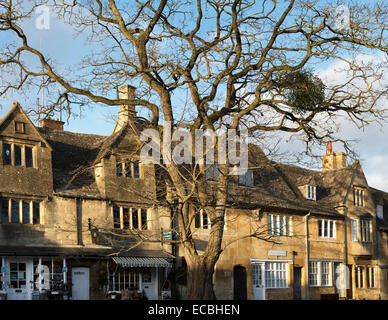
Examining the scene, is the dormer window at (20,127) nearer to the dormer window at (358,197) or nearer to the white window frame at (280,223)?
the white window frame at (280,223)

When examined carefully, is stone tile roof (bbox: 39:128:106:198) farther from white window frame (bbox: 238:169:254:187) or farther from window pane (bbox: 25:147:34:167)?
white window frame (bbox: 238:169:254:187)

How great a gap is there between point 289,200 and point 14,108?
19229 millimetres

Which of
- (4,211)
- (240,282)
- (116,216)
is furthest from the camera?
(240,282)

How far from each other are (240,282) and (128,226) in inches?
332

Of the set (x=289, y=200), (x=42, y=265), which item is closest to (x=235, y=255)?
(x=289, y=200)

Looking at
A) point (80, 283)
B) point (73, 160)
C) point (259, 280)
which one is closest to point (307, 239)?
point (259, 280)

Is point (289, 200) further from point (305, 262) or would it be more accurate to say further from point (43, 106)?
point (43, 106)

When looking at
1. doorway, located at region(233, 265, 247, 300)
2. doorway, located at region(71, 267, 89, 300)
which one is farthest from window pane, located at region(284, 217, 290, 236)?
doorway, located at region(71, 267, 89, 300)

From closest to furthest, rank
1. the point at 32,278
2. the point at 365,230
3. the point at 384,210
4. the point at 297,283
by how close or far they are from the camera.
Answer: the point at 32,278 → the point at 297,283 → the point at 365,230 → the point at 384,210

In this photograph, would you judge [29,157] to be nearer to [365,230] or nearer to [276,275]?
[276,275]

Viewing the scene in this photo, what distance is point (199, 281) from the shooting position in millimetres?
18656

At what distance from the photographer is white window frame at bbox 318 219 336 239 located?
40.0 m

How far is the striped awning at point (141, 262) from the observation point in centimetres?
2850

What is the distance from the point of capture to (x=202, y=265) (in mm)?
18766
